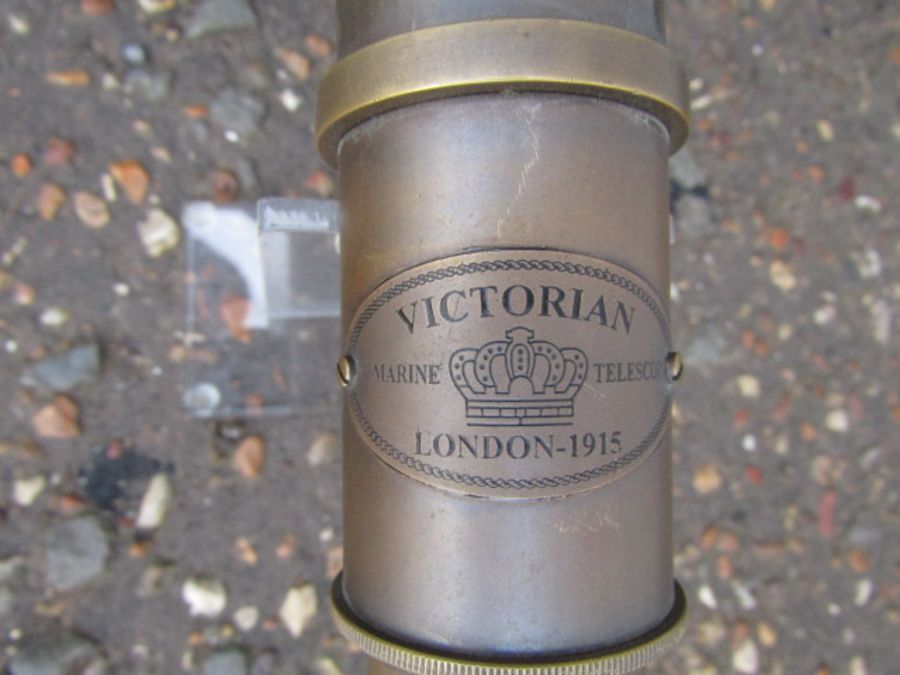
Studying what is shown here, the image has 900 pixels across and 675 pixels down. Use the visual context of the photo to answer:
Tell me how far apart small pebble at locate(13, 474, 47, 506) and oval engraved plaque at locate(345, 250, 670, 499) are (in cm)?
59

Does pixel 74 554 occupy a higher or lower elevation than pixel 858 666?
higher

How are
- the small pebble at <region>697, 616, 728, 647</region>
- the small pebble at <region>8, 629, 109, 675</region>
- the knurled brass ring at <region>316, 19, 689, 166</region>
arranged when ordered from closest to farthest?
the knurled brass ring at <region>316, 19, 689, 166</region>, the small pebble at <region>8, 629, 109, 675</region>, the small pebble at <region>697, 616, 728, 647</region>

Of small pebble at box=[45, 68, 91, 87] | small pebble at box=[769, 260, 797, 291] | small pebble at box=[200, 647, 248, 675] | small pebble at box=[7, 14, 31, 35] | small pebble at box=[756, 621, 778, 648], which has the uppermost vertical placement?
small pebble at box=[7, 14, 31, 35]

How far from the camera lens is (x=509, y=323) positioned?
65 centimetres

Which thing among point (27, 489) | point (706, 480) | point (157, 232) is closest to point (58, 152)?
point (157, 232)

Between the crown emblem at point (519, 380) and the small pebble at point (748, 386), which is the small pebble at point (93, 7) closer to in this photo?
the crown emblem at point (519, 380)

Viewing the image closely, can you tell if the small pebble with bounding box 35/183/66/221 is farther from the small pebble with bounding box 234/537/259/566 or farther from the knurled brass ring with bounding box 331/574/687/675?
the knurled brass ring with bounding box 331/574/687/675

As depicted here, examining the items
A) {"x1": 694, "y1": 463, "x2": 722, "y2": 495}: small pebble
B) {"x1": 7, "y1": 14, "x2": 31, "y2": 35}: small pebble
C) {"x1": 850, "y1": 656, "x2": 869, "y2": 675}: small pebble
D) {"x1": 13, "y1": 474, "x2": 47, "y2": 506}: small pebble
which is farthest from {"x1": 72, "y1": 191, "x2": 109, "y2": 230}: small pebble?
{"x1": 850, "y1": 656, "x2": 869, "y2": 675}: small pebble

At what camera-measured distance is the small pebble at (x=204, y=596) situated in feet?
3.51

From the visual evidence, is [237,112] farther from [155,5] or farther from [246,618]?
[246,618]

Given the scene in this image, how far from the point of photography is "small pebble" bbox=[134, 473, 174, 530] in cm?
106

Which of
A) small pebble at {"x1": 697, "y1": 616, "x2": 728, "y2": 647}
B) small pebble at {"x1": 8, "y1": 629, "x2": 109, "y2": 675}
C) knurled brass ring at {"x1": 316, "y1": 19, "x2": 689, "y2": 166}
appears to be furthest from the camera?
small pebble at {"x1": 697, "y1": 616, "x2": 728, "y2": 647}

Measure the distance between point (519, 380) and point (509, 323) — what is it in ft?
0.15

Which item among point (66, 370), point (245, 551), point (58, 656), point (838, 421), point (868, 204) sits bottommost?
point (58, 656)
